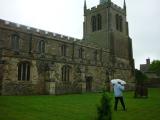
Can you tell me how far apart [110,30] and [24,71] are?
2511cm

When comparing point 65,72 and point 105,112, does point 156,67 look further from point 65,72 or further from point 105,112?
point 105,112

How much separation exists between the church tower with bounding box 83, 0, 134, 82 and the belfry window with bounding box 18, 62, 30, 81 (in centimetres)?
2250

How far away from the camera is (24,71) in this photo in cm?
2388

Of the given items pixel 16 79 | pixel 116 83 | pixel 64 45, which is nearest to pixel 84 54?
pixel 64 45

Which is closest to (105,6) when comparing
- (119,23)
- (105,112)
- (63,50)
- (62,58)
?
(119,23)

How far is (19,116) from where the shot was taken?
9.73m

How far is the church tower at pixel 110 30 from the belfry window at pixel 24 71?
22497mm

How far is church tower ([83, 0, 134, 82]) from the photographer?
1767 inches

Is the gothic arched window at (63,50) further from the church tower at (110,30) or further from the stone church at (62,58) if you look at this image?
the church tower at (110,30)

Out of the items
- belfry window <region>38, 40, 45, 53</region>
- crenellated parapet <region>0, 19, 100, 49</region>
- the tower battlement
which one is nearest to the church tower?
crenellated parapet <region>0, 19, 100, 49</region>

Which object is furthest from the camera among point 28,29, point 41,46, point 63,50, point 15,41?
point 63,50

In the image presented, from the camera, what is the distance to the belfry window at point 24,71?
23.4 meters

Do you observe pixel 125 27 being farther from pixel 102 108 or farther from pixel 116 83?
pixel 102 108

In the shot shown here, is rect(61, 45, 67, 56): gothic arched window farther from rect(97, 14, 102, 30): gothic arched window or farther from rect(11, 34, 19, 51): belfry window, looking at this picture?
rect(97, 14, 102, 30): gothic arched window
